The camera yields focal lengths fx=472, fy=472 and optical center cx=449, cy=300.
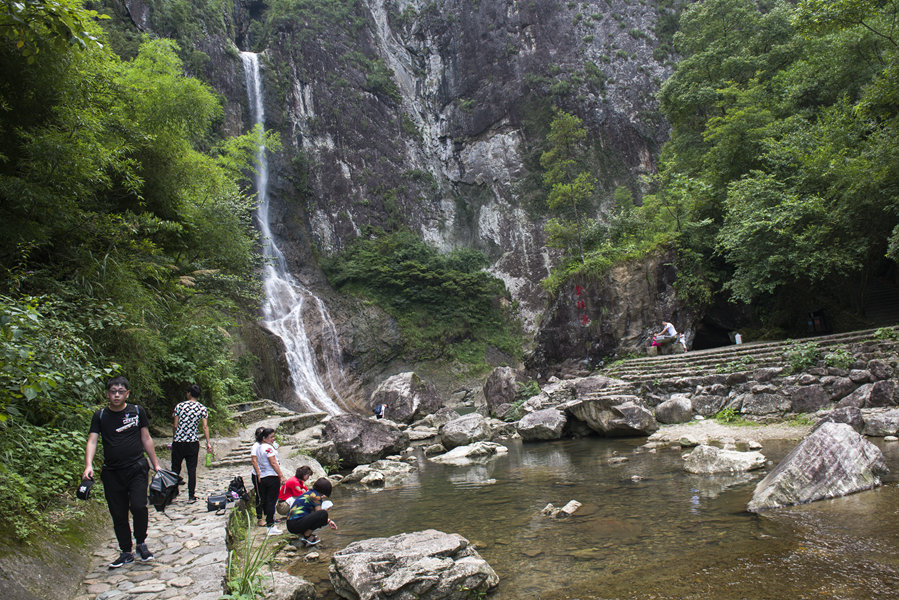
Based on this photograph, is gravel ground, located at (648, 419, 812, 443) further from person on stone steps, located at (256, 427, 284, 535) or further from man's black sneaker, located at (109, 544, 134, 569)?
man's black sneaker, located at (109, 544, 134, 569)

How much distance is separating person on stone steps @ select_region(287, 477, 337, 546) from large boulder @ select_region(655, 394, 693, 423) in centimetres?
836

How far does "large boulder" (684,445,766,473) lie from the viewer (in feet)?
19.8

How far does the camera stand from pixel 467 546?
13.1 ft

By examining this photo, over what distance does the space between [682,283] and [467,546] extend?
15889 mm

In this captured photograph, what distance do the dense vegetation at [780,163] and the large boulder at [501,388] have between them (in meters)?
5.00

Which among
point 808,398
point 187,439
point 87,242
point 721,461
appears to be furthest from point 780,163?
point 87,242

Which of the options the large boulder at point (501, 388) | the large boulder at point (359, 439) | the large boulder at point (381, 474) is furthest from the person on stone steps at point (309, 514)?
the large boulder at point (501, 388)

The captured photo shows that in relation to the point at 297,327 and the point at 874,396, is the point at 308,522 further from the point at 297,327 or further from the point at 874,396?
the point at 297,327

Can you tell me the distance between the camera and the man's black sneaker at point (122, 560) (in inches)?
141

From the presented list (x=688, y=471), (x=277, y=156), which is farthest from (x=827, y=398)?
(x=277, y=156)

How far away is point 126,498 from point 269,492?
1954 mm

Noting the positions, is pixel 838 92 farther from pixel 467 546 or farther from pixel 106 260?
pixel 106 260

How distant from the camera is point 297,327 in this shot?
2425 centimetres

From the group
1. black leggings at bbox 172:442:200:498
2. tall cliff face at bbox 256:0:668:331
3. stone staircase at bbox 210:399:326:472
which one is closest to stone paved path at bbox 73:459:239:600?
black leggings at bbox 172:442:200:498
